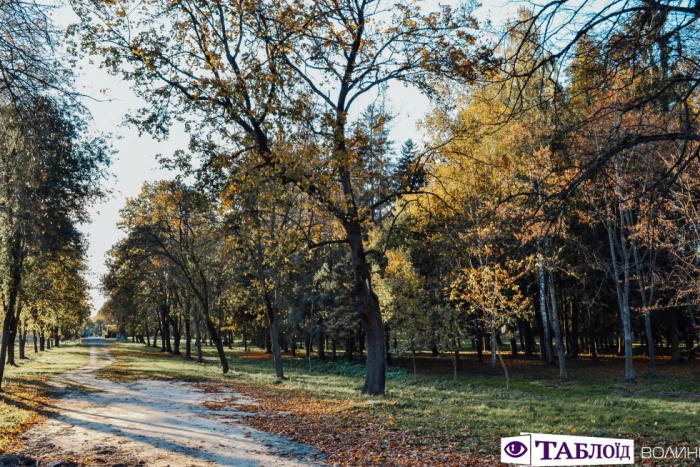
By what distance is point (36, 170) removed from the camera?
9531 millimetres

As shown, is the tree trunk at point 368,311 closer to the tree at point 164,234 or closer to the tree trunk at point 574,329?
the tree at point 164,234

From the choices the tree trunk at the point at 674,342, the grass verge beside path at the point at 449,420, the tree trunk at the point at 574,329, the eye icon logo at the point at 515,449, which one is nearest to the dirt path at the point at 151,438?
the grass verge beside path at the point at 449,420

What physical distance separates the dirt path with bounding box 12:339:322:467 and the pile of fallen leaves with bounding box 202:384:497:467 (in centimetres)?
54

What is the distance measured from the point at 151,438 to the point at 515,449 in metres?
6.56

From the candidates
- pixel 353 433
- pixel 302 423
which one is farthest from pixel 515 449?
pixel 302 423

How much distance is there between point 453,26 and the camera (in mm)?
11859

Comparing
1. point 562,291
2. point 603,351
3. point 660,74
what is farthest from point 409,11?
point 603,351

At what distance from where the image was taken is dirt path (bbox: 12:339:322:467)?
25.1 feet

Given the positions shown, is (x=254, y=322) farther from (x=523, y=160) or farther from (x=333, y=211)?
(x=333, y=211)

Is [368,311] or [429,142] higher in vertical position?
[429,142]

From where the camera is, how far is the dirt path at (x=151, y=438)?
764 centimetres

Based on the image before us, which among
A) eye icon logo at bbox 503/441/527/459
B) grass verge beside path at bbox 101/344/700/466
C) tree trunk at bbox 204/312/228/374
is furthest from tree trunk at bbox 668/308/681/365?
eye icon logo at bbox 503/441/527/459

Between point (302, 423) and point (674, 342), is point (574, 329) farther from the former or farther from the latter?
point (302, 423)

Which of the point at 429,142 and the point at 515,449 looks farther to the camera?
the point at 429,142
